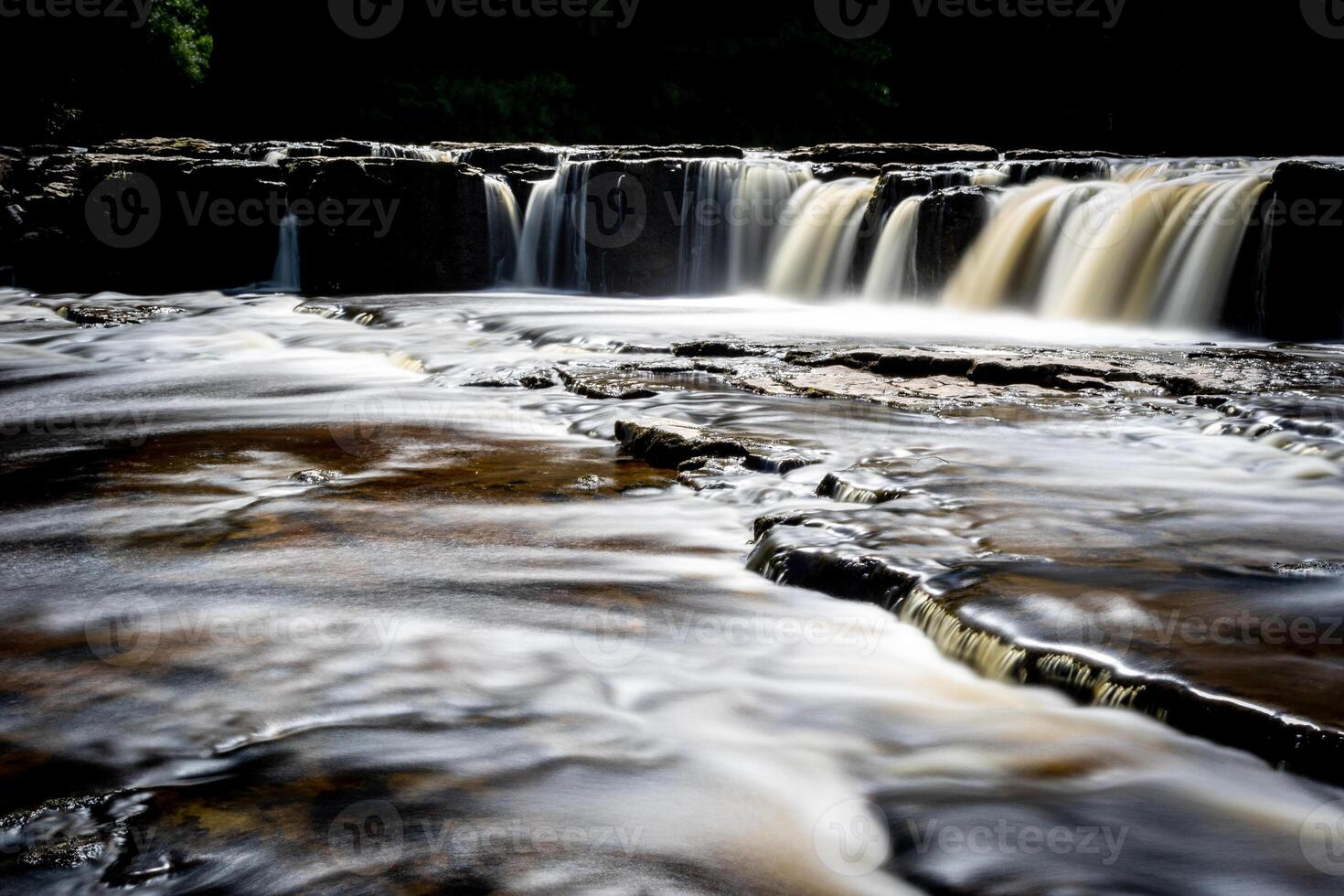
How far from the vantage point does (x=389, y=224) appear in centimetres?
Result: 1371

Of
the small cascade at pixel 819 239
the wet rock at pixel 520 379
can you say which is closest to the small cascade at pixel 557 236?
the small cascade at pixel 819 239

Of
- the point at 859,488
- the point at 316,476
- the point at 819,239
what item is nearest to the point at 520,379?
the point at 316,476

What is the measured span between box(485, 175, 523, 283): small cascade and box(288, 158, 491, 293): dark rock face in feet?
1.17

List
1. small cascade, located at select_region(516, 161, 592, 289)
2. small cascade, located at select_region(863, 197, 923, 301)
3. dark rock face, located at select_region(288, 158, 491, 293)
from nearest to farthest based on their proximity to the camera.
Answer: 1. small cascade, located at select_region(863, 197, 923, 301)
2. dark rock face, located at select_region(288, 158, 491, 293)
3. small cascade, located at select_region(516, 161, 592, 289)

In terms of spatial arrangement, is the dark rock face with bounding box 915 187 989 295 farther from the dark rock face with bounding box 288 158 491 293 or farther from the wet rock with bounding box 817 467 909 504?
the wet rock with bounding box 817 467 909 504

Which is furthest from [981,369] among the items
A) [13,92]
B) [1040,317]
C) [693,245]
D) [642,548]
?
[13,92]

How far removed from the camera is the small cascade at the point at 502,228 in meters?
14.7

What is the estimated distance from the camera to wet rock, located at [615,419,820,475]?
15.5ft

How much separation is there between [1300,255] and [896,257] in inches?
151

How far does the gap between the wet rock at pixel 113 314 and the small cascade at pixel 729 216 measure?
5.85 meters

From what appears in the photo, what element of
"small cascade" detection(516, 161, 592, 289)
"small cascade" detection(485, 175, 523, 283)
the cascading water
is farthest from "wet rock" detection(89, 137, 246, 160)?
"small cascade" detection(516, 161, 592, 289)

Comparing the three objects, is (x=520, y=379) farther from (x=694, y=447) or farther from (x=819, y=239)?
(x=819, y=239)

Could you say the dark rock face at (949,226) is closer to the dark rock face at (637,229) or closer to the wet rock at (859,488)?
the dark rock face at (637,229)

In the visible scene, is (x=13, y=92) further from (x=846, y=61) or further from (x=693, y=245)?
(x=846, y=61)
